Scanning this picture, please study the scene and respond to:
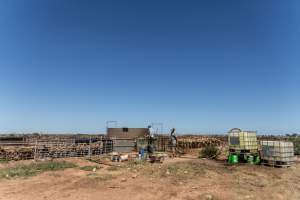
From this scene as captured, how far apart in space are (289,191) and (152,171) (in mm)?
5840

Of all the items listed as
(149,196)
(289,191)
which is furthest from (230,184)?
(149,196)

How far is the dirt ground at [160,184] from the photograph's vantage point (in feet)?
25.2

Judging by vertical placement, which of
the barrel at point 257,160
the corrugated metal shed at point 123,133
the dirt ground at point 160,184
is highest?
the corrugated metal shed at point 123,133

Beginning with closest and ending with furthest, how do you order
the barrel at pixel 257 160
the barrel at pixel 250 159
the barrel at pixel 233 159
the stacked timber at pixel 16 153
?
the barrel at pixel 250 159 → the barrel at pixel 257 160 → the barrel at pixel 233 159 → the stacked timber at pixel 16 153

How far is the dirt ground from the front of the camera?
303 inches

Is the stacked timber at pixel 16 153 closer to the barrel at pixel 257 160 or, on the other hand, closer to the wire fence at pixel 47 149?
the wire fence at pixel 47 149

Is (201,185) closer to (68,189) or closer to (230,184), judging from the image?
(230,184)

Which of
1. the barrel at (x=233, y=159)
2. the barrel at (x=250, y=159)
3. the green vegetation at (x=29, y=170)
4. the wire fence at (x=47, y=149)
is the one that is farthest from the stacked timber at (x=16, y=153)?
the barrel at (x=250, y=159)

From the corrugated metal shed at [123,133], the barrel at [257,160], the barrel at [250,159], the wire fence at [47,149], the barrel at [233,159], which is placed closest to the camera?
the barrel at [250,159]

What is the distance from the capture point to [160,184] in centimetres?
909

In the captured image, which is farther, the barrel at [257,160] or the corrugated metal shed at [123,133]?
the corrugated metal shed at [123,133]

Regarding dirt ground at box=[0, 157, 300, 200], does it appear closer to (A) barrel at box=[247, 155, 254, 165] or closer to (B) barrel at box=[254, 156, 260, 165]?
(A) barrel at box=[247, 155, 254, 165]

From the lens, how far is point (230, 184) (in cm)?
910

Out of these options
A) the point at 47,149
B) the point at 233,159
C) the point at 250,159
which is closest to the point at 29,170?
the point at 47,149
